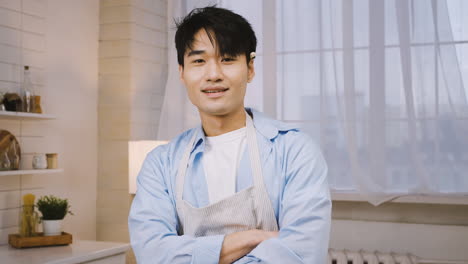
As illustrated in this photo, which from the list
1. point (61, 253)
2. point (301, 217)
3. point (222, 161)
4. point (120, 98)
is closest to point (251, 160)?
point (222, 161)

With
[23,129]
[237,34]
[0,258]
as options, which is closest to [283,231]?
[237,34]

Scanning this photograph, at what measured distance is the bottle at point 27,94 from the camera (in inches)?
109

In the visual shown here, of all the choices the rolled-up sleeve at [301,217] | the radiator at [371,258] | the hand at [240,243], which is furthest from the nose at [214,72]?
the radiator at [371,258]

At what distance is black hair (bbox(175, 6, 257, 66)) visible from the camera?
149 centimetres

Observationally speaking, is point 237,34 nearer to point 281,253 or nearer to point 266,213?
point 266,213

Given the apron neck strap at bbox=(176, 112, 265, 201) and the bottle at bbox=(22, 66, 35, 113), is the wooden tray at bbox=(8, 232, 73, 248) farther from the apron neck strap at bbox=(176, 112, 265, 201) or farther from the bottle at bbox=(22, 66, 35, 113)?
the apron neck strap at bbox=(176, 112, 265, 201)

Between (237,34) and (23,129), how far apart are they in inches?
73.0

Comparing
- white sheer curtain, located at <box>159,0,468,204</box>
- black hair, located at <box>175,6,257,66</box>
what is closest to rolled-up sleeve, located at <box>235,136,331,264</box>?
black hair, located at <box>175,6,257,66</box>

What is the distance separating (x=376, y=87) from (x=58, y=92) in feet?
6.48

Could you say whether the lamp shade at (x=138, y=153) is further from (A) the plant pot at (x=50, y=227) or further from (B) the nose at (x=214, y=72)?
(B) the nose at (x=214, y=72)

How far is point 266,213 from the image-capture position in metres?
1.50

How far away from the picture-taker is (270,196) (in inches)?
59.1

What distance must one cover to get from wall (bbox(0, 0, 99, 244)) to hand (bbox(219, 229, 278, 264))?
1.83 meters

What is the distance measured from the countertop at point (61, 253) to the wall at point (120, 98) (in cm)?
69
